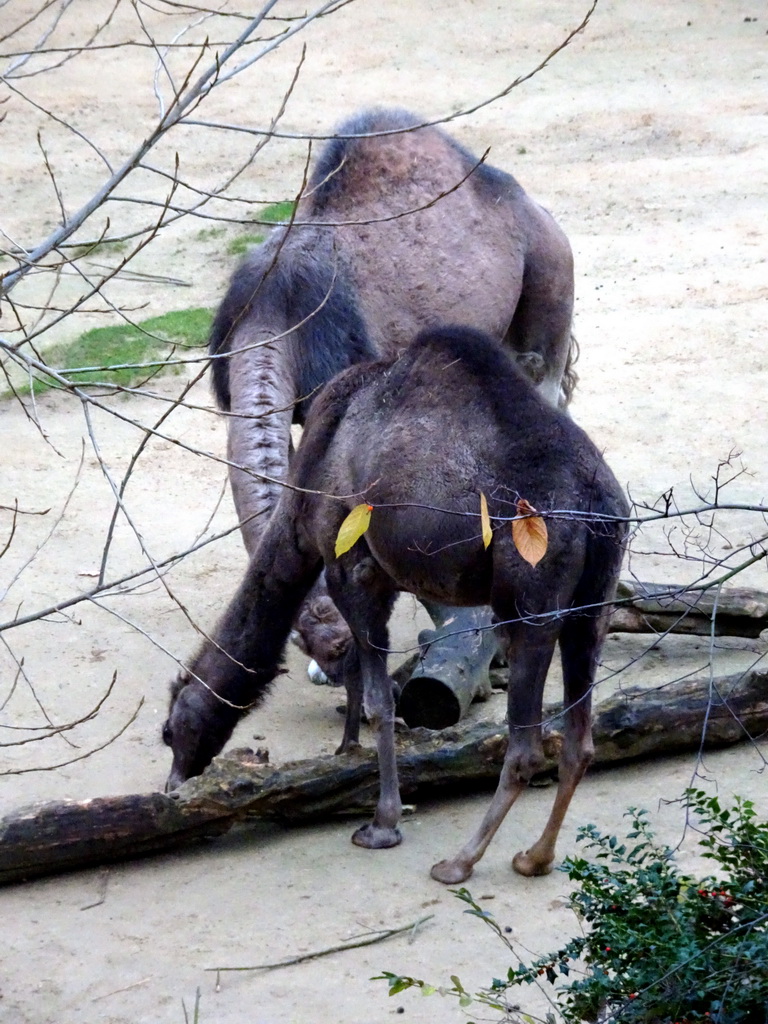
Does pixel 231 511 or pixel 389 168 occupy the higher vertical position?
pixel 389 168

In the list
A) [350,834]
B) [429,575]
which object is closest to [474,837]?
[350,834]

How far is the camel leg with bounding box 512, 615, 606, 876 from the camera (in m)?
4.24

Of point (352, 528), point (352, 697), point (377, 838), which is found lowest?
point (377, 838)

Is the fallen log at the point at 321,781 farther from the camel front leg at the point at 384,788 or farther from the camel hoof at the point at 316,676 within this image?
the camel hoof at the point at 316,676

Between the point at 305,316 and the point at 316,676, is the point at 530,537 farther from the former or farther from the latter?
the point at 305,316

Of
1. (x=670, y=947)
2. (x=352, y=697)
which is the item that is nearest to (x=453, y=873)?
(x=352, y=697)

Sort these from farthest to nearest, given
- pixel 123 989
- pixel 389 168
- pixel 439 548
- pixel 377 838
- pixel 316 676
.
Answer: pixel 389 168, pixel 316 676, pixel 377 838, pixel 439 548, pixel 123 989

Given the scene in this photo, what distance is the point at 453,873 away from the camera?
14.1ft

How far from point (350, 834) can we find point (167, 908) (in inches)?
29.5

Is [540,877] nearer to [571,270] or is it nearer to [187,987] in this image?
[187,987]

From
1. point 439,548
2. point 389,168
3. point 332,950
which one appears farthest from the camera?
point 389,168

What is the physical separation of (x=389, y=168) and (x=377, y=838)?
355cm

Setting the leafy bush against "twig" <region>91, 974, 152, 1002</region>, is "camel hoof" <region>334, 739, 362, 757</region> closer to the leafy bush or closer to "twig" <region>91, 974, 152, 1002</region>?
"twig" <region>91, 974, 152, 1002</region>

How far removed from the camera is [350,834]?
15.4ft
